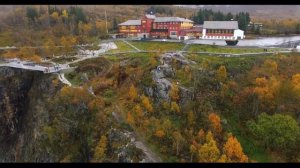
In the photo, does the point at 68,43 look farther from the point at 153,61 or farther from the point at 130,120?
the point at 130,120

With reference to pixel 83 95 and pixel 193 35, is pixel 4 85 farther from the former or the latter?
pixel 193 35

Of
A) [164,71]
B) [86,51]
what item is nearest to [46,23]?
[86,51]

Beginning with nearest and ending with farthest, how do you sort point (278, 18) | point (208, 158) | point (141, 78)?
point (208, 158), point (141, 78), point (278, 18)

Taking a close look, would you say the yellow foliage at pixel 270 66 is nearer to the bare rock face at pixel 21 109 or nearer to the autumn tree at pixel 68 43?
the bare rock face at pixel 21 109

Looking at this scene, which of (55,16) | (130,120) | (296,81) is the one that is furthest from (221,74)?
(55,16)

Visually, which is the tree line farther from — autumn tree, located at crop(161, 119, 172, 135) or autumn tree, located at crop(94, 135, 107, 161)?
autumn tree, located at crop(94, 135, 107, 161)

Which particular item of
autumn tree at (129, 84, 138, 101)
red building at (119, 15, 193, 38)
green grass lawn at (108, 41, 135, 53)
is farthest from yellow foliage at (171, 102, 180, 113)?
red building at (119, 15, 193, 38)
